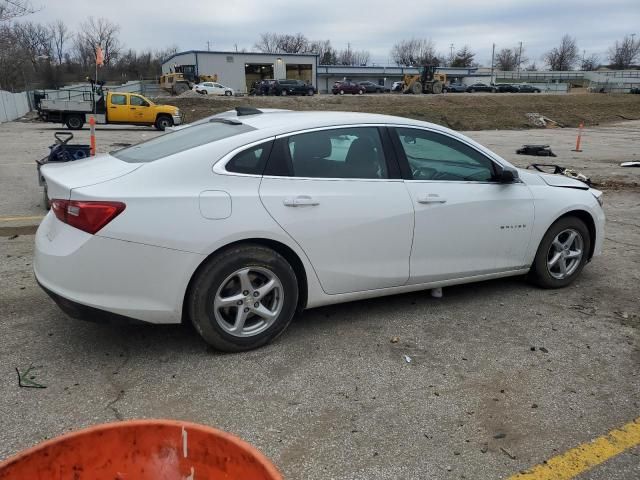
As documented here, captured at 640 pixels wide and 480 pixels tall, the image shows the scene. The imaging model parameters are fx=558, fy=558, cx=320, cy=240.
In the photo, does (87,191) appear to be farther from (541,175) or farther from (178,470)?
(541,175)

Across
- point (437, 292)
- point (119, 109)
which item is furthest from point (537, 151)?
point (119, 109)

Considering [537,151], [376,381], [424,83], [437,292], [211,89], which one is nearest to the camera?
[376,381]

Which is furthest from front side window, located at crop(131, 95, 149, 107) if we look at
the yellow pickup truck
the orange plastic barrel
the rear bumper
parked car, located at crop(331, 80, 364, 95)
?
parked car, located at crop(331, 80, 364, 95)

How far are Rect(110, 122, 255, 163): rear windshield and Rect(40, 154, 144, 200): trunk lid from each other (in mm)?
119

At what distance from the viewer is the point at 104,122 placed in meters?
27.5

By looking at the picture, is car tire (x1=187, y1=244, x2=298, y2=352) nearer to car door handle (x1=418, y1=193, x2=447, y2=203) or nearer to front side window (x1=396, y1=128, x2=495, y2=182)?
car door handle (x1=418, y1=193, x2=447, y2=203)

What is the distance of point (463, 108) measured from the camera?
41.8m

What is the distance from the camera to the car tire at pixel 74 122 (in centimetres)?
2766

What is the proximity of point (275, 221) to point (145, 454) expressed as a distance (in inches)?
79.4

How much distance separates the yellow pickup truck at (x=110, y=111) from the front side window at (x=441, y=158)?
82.8 feet

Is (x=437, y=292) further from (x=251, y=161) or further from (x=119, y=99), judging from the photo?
(x=119, y=99)

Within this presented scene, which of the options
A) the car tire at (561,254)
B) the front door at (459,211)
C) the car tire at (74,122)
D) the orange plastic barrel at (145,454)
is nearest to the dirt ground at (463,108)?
the car tire at (74,122)

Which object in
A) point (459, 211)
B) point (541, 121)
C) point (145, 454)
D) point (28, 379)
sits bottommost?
point (541, 121)

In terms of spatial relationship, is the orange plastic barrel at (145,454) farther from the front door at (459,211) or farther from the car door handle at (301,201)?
the front door at (459,211)
